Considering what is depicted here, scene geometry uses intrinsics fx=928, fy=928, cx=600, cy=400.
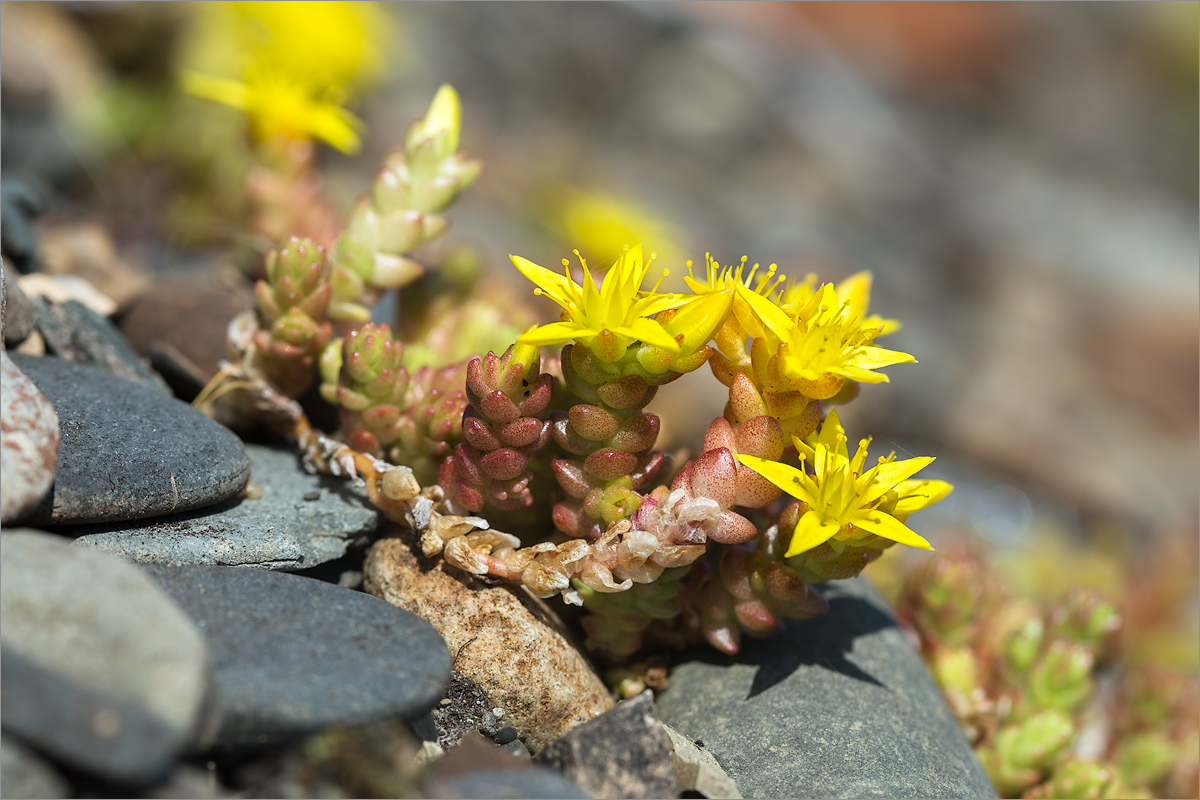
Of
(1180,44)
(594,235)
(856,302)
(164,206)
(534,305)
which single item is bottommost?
(164,206)

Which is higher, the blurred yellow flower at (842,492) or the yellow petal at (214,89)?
the yellow petal at (214,89)

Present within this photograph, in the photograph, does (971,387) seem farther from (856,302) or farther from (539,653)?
(539,653)

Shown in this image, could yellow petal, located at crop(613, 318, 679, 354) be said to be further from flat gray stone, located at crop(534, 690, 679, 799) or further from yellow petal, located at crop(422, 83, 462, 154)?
yellow petal, located at crop(422, 83, 462, 154)

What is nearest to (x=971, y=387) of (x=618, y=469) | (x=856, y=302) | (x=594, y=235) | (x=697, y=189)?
(x=697, y=189)

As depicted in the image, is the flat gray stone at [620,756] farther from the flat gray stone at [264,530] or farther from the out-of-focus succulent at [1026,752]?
the out-of-focus succulent at [1026,752]

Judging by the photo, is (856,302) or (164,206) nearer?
(856,302)

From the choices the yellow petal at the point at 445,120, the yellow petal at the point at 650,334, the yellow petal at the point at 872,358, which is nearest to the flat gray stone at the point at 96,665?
the yellow petal at the point at 650,334
